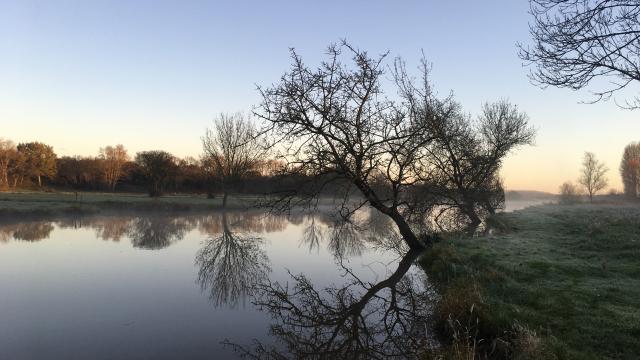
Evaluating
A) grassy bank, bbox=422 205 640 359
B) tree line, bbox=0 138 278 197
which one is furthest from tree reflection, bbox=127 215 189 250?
tree line, bbox=0 138 278 197

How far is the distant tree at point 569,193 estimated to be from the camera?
275ft

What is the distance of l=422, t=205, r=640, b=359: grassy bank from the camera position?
6.53 m

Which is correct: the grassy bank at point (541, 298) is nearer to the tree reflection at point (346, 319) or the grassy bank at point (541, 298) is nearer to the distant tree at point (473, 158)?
the tree reflection at point (346, 319)

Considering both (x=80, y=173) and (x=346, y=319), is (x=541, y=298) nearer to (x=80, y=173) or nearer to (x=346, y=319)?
(x=346, y=319)

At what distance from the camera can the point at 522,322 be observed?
7566 mm

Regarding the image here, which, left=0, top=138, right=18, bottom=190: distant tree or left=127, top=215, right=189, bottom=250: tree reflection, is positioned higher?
left=0, top=138, right=18, bottom=190: distant tree

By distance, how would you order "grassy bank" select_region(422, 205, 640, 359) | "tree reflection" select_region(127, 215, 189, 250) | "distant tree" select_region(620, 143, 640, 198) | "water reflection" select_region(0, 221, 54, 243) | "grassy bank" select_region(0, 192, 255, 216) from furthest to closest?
"distant tree" select_region(620, 143, 640, 198) → "grassy bank" select_region(0, 192, 255, 216) → "water reflection" select_region(0, 221, 54, 243) → "tree reflection" select_region(127, 215, 189, 250) → "grassy bank" select_region(422, 205, 640, 359)

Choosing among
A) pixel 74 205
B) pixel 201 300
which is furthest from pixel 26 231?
pixel 201 300

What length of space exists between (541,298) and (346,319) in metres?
4.09

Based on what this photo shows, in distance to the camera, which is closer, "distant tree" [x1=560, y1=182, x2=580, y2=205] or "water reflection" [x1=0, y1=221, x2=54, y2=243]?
"water reflection" [x1=0, y1=221, x2=54, y2=243]

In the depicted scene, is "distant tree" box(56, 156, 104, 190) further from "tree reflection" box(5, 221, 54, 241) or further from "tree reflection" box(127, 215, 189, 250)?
"tree reflection" box(127, 215, 189, 250)

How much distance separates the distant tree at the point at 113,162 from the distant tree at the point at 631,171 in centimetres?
9586

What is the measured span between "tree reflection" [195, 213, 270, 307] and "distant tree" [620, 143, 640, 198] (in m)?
84.6

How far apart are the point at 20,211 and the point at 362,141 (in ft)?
100
